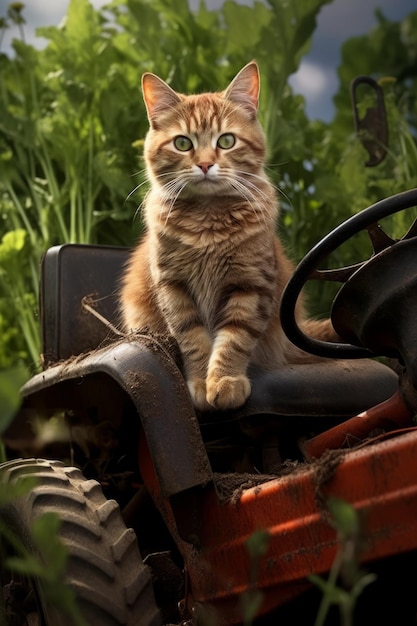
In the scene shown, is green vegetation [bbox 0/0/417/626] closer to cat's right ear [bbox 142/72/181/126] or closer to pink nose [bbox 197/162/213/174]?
cat's right ear [bbox 142/72/181/126]

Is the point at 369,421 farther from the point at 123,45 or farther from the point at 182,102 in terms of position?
the point at 123,45

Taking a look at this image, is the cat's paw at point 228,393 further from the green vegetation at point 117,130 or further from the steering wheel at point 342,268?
the green vegetation at point 117,130

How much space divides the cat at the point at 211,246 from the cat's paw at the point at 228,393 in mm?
73

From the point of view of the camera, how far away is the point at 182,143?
264 cm

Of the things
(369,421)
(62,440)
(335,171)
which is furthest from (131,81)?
(369,421)

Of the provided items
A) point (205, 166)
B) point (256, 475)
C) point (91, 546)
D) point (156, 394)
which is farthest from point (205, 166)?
point (91, 546)

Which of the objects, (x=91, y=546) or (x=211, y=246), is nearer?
(x=91, y=546)

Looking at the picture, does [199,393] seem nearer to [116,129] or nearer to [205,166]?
[205,166]

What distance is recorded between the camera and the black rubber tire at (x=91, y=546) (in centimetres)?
162

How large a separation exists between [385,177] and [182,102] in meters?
1.99

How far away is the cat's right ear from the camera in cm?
274

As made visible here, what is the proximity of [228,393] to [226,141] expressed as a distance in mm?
935

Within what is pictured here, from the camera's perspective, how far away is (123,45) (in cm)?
471

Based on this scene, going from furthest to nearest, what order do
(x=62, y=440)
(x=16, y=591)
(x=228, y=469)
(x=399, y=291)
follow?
(x=62, y=440) → (x=228, y=469) → (x=16, y=591) → (x=399, y=291)
